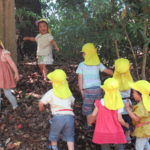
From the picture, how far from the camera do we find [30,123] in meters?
5.59

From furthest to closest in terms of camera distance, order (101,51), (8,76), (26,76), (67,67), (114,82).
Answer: (67,67), (26,76), (101,51), (8,76), (114,82)

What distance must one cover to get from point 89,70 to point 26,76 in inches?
93.1

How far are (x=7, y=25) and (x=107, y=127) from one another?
135 inches

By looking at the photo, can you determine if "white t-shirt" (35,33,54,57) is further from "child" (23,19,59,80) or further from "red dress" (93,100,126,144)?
"red dress" (93,100,126,144)

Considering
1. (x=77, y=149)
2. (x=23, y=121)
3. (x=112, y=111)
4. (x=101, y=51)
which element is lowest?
(x=77, y=149)

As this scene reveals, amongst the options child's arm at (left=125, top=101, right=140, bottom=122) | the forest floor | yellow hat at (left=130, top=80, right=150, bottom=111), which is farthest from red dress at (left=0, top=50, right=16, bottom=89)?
yellow hat at (left=130, top=80, right=150, bottom=111)

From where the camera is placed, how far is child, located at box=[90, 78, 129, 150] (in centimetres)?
439

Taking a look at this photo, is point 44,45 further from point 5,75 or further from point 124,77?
point 124,77

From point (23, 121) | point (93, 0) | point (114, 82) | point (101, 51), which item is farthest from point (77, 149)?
point (93, 0)

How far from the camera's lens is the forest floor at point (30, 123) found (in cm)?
520

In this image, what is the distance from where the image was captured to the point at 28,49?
8.36 m

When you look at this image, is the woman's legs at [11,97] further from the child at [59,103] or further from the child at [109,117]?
the child at [109,117]

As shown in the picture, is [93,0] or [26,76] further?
[26,76]

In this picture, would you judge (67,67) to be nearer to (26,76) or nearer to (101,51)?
(26,76)
